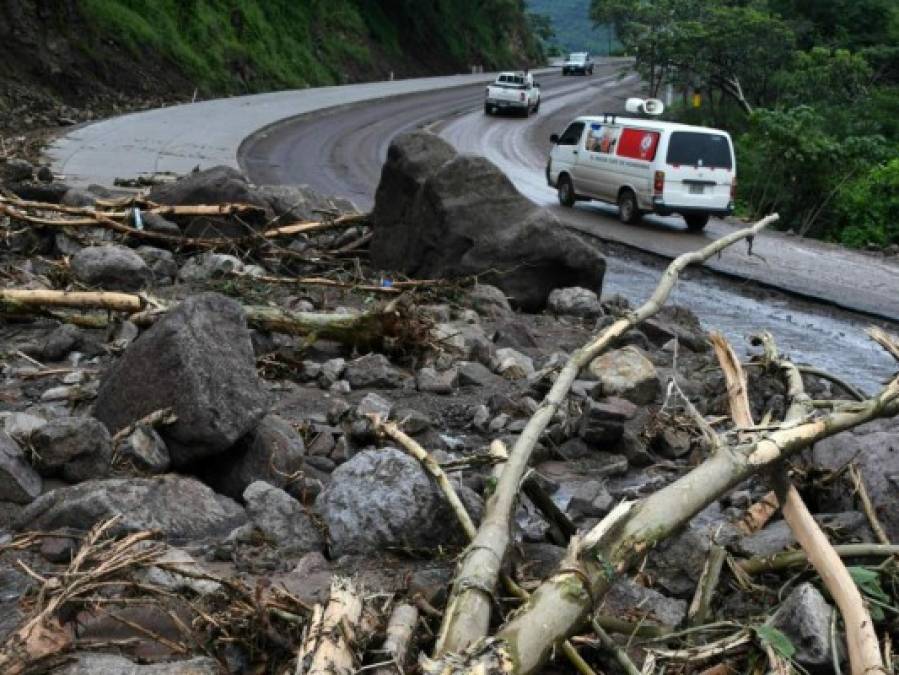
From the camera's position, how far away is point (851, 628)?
4223 millimetres

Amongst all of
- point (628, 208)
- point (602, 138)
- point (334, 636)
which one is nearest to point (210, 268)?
point (334, 636)

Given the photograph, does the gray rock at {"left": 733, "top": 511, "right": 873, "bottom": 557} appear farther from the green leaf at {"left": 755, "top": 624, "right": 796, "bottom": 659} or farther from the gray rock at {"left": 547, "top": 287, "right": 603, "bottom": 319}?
the gray rock at {"left": 547, "top": 287, "right": 603, "bottom": 319}

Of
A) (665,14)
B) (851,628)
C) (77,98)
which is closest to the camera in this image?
(851,628)

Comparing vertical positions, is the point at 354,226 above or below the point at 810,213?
above

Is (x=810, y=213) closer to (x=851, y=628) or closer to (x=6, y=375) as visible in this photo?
(x=6, y=375)

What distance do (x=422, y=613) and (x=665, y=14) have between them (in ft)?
180

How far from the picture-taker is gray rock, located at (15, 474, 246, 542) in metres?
5.34

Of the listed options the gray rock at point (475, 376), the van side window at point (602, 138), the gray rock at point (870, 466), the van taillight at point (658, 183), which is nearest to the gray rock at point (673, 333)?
the gray rock at point (475, 376)

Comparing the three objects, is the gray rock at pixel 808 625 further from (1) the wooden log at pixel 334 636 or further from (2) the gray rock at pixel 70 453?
(2) the gray rock at pixel 70 453

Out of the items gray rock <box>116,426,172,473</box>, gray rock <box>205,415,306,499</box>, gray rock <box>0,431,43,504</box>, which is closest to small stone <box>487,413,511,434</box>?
gray rock <box>205,415,306,499</box>

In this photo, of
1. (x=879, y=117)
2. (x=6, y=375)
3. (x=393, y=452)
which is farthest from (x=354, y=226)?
(x=879, y=117)

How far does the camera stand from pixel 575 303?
13.1m

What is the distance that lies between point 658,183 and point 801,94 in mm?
20647

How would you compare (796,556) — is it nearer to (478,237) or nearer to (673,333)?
(673,333)
